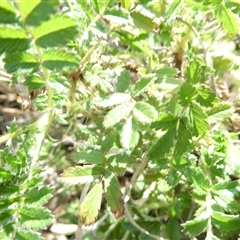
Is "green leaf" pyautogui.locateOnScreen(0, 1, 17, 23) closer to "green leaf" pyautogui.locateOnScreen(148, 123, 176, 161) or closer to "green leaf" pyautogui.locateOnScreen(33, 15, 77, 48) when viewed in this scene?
"green leaf" pyautogui.locateOnScreen(33, 15, 77, 48)

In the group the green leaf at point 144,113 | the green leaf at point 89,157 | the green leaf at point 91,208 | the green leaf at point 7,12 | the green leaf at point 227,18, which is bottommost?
the green leaf at point 91,208

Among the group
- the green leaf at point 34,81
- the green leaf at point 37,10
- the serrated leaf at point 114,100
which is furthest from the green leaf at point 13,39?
the serrated leaf at point 114,100

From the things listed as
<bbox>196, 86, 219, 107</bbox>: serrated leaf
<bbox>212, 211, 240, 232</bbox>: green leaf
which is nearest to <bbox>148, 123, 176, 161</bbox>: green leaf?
<bbox>196, 86, 219, 107</bbox>: serrated leaf

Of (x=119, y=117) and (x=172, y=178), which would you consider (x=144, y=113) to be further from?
(x=172, y=178)

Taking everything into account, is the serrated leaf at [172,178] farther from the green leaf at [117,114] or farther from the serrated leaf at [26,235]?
the serrated leaf at [26,235]

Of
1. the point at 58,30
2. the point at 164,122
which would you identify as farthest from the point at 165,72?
the point at 58,30

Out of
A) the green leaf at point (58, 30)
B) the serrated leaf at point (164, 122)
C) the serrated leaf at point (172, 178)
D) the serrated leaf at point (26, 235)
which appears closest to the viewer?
the green leaf at point (58, 30)

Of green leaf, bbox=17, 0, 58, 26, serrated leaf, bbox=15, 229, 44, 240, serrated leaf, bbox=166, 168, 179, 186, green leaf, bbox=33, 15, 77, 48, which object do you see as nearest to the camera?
green leaf, bbox=17, 0, 58, 26
